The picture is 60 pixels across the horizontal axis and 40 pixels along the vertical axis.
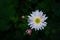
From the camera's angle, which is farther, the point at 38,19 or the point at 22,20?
the point at 22,20

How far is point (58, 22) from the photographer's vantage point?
10.2 feet

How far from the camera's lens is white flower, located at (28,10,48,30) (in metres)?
2.65

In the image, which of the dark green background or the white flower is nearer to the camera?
the white flower

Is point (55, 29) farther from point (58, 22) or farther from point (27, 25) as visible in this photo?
point (27, 25)

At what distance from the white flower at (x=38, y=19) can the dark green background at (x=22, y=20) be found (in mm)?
170

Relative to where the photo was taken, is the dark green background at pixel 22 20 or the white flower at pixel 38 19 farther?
the dark green background at pixel 22 20

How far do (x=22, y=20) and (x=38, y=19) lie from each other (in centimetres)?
24

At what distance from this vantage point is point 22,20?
292cm

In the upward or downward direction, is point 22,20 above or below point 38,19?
above

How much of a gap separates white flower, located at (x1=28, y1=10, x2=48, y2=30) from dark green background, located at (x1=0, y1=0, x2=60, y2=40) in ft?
0.56

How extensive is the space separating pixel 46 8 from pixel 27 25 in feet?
1.29

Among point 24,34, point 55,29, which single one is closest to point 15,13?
point 24,34

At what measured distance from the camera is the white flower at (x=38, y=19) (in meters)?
2.65

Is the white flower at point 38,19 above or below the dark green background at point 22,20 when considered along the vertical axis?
below
